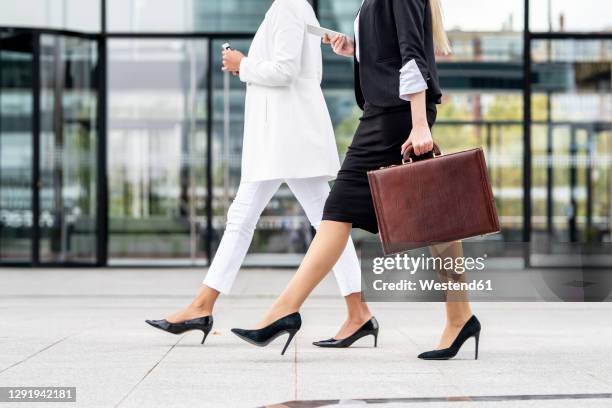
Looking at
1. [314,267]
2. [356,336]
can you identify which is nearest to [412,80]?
[314,267]

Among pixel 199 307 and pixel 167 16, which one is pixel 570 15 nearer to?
pixel 167 16

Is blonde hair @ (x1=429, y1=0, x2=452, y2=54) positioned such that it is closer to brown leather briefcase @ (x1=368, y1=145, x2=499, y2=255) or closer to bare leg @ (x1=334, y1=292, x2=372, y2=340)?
brown leather briefcase @ (x1=368, y1=145, x2=499, y2=255)

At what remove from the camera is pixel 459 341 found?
419 centimetres

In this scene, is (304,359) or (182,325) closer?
(304,359)

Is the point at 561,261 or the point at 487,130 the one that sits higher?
the point at 487,130

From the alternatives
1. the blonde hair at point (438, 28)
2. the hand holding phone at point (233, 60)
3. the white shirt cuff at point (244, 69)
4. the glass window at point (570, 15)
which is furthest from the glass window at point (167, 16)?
the blonde hair at point (438, 28)

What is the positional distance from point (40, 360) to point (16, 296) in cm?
392

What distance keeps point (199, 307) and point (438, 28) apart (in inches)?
63.7

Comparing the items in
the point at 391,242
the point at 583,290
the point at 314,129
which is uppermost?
the point at 314,129

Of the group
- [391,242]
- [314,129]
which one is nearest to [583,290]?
[314,129]

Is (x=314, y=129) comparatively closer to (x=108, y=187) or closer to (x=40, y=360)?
(x=40, y=360)

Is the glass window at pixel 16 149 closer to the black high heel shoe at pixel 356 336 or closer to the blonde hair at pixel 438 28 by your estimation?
the black high heel shoe at pixel 356 336

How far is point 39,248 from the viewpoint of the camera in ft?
38.8

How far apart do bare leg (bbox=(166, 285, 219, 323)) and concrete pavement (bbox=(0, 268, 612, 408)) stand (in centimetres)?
15
